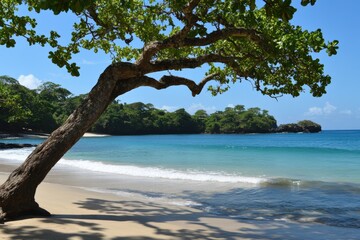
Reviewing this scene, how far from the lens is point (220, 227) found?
6578mm

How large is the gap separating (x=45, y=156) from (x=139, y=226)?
199 cm

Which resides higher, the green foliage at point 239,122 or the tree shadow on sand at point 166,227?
the green foliage at point 239,122

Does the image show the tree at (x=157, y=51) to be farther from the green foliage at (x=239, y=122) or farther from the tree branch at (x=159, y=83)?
the green foliage at (x=239, y=122)

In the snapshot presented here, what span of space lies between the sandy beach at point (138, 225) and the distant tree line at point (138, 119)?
2623 inches

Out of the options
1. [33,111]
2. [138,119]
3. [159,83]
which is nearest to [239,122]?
[138,119]

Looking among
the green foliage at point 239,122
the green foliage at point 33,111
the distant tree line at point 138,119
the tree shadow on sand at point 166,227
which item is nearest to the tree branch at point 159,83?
the tree shadow on sand at point 166,227

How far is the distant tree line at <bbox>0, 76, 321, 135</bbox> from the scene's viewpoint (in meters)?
78.3

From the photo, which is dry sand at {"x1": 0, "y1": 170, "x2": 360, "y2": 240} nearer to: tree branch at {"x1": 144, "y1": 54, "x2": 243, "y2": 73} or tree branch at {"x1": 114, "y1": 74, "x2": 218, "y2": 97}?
tree branch at {"x1": 114, "y1": 74, "x2": 218, "y2": 97}

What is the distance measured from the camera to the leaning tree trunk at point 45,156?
6.09 metres

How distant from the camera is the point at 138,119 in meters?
111

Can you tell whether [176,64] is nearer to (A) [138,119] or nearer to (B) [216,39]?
(B) [216,39]

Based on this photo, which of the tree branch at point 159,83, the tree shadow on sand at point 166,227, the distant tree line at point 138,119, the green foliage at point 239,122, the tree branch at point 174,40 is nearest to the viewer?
the tree shadow on sand at point 166,227

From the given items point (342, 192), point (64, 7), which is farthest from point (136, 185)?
point (64, 7)

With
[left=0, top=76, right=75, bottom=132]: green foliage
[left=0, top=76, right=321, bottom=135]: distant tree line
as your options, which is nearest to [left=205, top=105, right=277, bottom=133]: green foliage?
[left=0, top=76, right=321, bottom=135]: distant tree line
